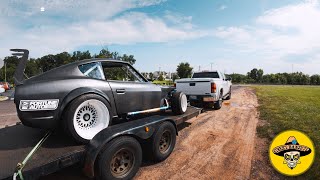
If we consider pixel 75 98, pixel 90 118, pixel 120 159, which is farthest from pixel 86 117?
pixel 120 159

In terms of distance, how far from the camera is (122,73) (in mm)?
5418

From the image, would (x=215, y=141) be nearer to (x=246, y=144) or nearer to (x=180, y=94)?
(x=246, y=144)

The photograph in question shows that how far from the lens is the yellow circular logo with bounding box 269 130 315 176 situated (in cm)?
416

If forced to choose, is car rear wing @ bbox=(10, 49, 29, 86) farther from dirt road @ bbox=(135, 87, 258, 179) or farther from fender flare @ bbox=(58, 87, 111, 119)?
dirt road @ bbox=(135, 87, 258, 179)

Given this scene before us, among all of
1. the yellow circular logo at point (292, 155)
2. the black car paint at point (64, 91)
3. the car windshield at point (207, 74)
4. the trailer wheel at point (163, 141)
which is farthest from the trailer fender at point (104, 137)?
the car windshield at point (207, 74)

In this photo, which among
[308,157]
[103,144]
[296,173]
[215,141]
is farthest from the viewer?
[215,141]

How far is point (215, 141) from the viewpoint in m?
5.84

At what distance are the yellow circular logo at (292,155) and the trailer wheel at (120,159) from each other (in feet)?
8.80

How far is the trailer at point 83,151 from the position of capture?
2795mm

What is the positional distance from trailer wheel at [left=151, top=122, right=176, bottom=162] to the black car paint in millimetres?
772

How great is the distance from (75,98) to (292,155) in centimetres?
414

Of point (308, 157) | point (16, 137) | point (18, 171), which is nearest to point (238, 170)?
point (308, 157)

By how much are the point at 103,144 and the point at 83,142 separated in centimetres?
50

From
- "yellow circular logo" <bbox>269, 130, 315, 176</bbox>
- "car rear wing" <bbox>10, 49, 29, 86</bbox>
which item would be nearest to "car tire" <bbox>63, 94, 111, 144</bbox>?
"car rear wing" <bbox>10, 49, 29, 86</bbox>
